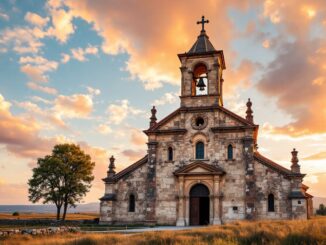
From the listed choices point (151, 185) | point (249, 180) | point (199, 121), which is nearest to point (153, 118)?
point (199, 121)

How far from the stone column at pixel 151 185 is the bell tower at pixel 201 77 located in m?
5.17

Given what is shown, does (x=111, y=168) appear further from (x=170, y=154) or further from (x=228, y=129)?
(x=228, y=129)

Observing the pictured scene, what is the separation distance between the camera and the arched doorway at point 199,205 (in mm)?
32938

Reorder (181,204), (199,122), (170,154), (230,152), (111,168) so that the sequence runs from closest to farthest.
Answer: (181,204)
(230,152)
(170,154)
(199,122)
(111,168)

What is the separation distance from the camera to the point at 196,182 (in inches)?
1302

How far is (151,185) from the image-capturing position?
34125 mm

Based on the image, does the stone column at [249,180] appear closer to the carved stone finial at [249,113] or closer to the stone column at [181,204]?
the carved stone finial at [249,113]

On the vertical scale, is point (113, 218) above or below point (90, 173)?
below

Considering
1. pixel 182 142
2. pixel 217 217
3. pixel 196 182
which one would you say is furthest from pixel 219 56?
pixel 217 217

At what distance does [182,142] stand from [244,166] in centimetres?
599

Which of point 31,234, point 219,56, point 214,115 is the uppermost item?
point 219,56

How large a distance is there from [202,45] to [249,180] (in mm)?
14165

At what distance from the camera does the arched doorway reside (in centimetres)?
3294

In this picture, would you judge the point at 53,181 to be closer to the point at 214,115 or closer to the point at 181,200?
the point at 181,200
